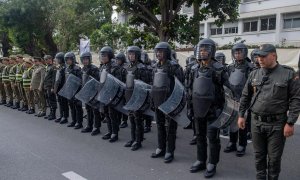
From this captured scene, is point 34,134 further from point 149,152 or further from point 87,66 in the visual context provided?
point 149,152

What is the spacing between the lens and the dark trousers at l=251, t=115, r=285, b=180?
3857 millimetres

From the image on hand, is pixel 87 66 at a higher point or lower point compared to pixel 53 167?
higher

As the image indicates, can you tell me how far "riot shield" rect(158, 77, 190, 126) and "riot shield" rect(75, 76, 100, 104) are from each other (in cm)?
236

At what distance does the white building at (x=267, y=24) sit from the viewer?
2756cm

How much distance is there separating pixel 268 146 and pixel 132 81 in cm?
310

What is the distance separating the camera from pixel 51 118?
9.34m

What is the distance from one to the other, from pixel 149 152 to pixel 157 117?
2.65ft

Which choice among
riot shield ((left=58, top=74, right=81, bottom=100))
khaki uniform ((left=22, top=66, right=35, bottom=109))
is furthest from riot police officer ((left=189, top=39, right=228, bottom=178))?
khaki uniform ((left=22, top=66, right=35, bottom=109))

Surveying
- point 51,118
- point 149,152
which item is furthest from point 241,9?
point 149,152

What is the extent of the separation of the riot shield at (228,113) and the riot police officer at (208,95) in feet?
0.19

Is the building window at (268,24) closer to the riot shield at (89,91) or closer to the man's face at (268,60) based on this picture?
the riot shield at (89,91)

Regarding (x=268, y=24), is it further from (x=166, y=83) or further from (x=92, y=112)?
(x=166, y=83)

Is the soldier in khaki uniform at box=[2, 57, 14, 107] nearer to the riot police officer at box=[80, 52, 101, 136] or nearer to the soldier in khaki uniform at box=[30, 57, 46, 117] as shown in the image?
the soldier in khaki uniform at box=[30, 57, 46, 117]

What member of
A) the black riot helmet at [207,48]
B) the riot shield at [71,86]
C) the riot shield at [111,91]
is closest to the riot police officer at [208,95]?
the black riot helmet at [207,48]
